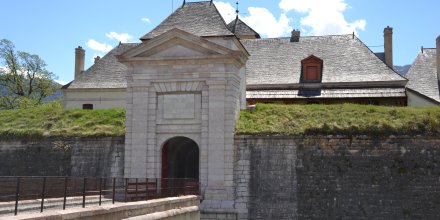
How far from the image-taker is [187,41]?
20.9 metres

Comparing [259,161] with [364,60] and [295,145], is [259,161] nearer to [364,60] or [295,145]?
[295,145]

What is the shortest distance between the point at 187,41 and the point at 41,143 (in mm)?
8100

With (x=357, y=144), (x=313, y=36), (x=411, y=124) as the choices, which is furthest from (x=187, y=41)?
(x=313, y=36)

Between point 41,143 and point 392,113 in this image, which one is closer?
point 392,113

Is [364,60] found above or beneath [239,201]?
above

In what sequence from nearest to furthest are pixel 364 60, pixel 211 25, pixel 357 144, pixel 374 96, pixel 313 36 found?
pixel 357 144 < pixel 211 25 < pixel 374 96 < pixel 364 60 < pixel 313 36

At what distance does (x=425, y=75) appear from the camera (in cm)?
3003

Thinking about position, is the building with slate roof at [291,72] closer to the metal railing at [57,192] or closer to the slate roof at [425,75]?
the slate roof at [425,75]

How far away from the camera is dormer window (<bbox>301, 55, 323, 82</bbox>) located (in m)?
28.5

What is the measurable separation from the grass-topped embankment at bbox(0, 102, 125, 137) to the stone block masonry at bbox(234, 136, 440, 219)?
20.0 ft

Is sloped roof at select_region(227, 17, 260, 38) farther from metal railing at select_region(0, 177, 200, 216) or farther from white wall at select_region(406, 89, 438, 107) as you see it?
metal railing at select_region(0, 177, 200, 216)

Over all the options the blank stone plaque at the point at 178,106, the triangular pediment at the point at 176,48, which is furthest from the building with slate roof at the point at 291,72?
the blank stone plaque at the point at 178,106

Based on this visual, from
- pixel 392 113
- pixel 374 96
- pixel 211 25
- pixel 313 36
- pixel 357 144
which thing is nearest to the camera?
pixel 357 144

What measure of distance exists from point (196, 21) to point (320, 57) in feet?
32.5
